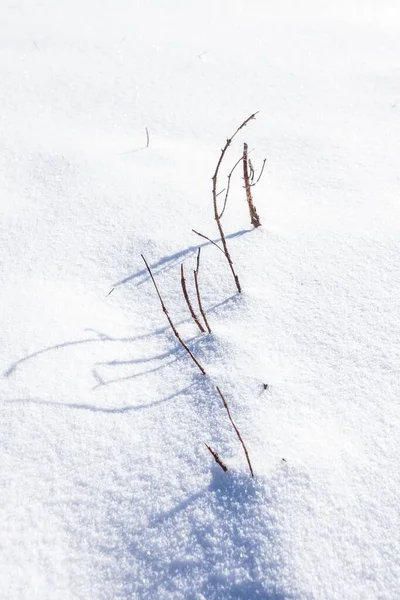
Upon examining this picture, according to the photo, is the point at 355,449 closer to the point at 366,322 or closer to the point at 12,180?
the point at 366,322

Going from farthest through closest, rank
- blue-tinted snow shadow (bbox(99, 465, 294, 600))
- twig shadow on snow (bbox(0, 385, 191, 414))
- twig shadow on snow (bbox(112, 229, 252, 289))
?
1. twig shadow on snow (bbox(112, 229, 252, 289))
2. twig shadow on snow (bbox(0, 385, 191, 414))
3. blue-tinted snow shadow (bbox(99, 465, 294, 600))

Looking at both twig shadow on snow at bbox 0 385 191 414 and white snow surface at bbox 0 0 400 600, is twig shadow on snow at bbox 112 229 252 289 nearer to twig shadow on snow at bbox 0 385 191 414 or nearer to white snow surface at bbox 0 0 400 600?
white snow surface at bbox 0 0 400 600

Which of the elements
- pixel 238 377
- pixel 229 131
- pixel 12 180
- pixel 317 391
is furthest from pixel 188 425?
pixel 229 131

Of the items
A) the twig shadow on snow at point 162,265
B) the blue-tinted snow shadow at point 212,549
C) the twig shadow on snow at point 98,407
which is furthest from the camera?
the twig shadow on snow at point 162,265

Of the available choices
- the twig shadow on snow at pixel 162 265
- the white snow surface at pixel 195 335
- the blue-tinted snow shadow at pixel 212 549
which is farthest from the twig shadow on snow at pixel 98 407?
the twig shadow on snow at pixel 162 265

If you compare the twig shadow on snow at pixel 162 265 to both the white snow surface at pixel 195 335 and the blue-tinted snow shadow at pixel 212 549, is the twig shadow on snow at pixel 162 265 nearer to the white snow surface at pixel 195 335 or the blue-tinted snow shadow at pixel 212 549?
the white snow surface at pixel 195 335

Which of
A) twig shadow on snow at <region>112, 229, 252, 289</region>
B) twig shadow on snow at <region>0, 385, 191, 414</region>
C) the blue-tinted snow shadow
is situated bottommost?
the blue-tinted snow shadow

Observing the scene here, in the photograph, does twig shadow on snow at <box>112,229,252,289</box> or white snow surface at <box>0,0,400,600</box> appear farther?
twig shadow on snow at <box>112,229,252,289</box>

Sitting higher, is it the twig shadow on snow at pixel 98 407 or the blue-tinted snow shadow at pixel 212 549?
the twig shadow on snow at pixel 98 407

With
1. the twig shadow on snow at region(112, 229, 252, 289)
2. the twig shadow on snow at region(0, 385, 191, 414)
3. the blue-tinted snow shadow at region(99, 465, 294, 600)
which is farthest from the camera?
the twig shadow on snow at region(112, 229, 252, 289)

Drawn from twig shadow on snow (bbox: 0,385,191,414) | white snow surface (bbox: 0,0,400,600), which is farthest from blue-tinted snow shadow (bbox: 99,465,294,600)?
twig shadow on snow (bbox: 0,385,191,414)
